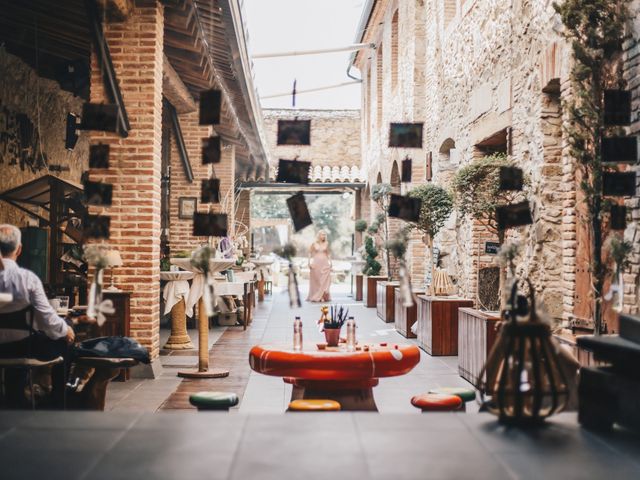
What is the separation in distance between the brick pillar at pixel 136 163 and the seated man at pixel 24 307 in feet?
6.02

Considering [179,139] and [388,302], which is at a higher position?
[179,139]

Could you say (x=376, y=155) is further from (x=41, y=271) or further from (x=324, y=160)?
(x=41, y=271)

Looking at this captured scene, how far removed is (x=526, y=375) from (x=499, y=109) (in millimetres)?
5098

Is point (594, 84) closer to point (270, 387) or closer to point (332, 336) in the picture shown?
point (332, 336)

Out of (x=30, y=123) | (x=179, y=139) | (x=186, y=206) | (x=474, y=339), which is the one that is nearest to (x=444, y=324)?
(x=474, y=339)

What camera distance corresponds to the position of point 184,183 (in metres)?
9.92

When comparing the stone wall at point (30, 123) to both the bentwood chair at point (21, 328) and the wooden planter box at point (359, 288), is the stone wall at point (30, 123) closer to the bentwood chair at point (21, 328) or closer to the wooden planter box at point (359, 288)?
the bentwood chair at point (21, 328)

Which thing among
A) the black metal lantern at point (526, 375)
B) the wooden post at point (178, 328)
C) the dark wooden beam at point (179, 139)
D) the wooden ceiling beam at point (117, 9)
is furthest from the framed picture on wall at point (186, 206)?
the black metal lantern at point (526, 375)

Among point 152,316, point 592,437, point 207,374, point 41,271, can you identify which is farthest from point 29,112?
point 592,437

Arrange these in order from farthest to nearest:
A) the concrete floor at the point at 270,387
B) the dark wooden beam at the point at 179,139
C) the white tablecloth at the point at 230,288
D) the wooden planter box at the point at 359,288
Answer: the wooden planter box at the point at 359,288 < the dark wooden beam at the point at 179,139 < the white tablecloth at the point at 230,288 < the concrete floor at the point at 270,387

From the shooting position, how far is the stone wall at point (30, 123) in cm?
691

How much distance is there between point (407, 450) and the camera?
6.55 ft

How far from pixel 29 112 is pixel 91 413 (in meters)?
6.09

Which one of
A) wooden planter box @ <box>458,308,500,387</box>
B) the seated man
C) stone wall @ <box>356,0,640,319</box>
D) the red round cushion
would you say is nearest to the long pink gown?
stone wall @ <box>356,0,640,319</box>
